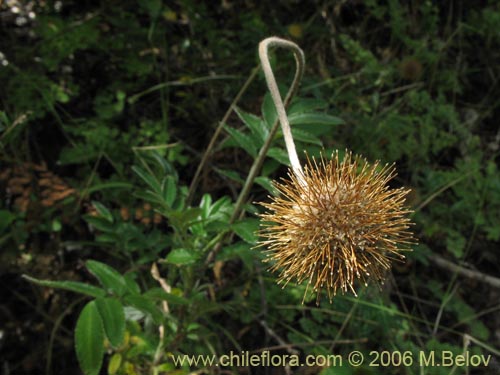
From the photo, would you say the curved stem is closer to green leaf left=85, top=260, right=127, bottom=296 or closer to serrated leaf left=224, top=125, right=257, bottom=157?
serrated leaf left=224, top=125, right=257, bottom=157

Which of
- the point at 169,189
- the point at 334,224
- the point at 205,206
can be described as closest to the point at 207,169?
the point at 205,206

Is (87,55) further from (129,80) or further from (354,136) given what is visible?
(354,136)

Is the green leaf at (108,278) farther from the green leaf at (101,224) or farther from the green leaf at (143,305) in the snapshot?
the green leaf at (101,224)

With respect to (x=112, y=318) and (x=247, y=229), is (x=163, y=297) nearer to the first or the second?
(x=112, y=318)

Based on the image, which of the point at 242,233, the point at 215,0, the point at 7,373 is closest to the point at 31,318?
the point at 7,373

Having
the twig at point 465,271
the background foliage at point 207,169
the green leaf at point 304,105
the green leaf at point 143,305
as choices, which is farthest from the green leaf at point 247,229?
the twig at point 465,271
